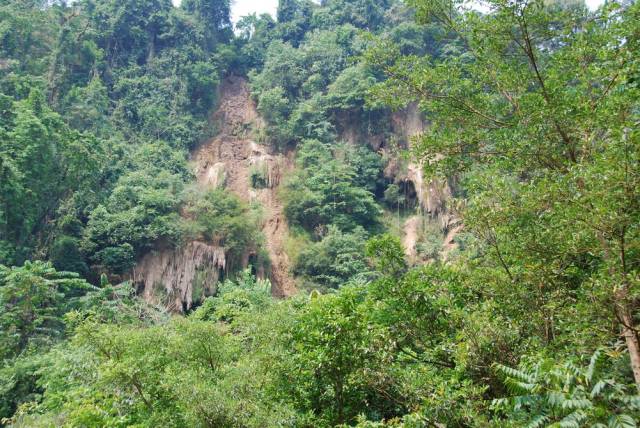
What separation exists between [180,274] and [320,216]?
6.01 meters

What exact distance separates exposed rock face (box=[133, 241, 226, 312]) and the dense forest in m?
0.10

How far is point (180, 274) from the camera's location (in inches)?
680

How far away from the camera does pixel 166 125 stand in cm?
2341

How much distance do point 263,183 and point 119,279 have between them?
7888 mm

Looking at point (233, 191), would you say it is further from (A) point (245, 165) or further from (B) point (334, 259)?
(B) point (334, 259)

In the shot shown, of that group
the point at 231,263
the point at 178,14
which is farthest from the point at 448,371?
the point at 178,14

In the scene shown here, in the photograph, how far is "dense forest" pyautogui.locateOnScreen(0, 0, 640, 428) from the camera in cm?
369

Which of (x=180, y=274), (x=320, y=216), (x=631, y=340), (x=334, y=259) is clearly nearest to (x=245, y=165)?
(x=320, y=216)

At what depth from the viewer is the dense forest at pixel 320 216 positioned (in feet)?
12.1

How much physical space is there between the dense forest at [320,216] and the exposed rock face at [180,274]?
0.10 meters

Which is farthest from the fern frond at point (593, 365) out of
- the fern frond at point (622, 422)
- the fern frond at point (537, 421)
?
the fern frond at point (537, 421)

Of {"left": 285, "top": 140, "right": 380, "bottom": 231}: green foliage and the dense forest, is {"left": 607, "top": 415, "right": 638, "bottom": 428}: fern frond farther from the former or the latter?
{"left": 285, "top": 140, "right": 380, "bottom": 231}: green foliage

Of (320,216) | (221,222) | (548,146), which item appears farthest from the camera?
(320,216)

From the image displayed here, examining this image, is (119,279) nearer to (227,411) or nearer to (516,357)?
(227,411)
